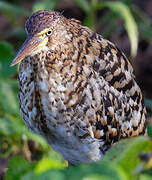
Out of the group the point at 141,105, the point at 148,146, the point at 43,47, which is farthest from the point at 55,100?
the point at 148,146

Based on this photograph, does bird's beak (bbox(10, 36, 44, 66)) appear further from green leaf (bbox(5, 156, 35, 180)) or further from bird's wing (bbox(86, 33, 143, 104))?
green leaf (bbox(5, 156, 35, 180))

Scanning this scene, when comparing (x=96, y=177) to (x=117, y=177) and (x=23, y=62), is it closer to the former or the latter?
(x=117, y=177)

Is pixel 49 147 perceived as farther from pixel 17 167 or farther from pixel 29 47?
pixel 17 167

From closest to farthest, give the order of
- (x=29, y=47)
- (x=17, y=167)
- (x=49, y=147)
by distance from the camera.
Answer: (x=17, y=167)
(x=29, y=47)
(x=49, y=147)

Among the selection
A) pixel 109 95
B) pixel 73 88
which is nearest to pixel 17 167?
pixel 73 88

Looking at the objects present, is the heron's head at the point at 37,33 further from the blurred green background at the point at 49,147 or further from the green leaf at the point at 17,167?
the green leaf at the point at 17,167

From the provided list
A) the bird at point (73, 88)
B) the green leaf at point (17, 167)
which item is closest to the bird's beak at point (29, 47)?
the bird at point (73, 88)
